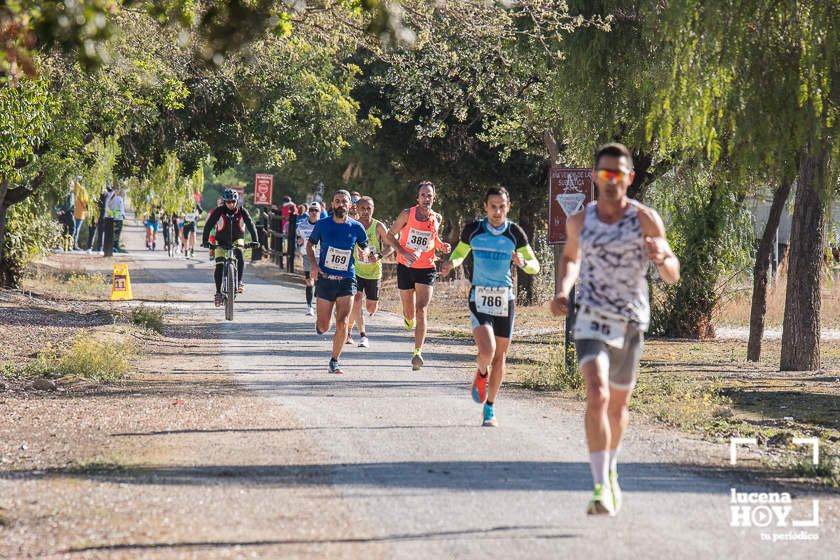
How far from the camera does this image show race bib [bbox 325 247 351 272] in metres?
14.5

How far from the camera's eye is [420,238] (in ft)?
50.9

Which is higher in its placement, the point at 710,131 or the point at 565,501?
the point at 710,131

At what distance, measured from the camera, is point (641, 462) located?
9875mm

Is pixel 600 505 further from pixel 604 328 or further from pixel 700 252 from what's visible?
pixel 700 252

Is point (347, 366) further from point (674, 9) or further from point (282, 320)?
point (282, 320)

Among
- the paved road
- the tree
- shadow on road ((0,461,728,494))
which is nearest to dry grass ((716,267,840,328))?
the paved road

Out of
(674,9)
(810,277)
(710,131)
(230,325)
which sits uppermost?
(674,9)

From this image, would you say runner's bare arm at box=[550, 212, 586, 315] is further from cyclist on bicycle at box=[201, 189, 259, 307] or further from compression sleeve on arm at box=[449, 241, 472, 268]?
cyclist on bicycle at box=[201, 189, 259, 307]

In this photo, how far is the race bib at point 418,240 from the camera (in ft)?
50.9

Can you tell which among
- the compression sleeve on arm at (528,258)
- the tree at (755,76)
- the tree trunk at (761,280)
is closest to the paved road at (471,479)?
the compression sleeve on arm at (528,258)

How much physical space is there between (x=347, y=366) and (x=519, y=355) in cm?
428

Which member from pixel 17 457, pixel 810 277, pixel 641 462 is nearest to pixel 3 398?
pixel 17 457
